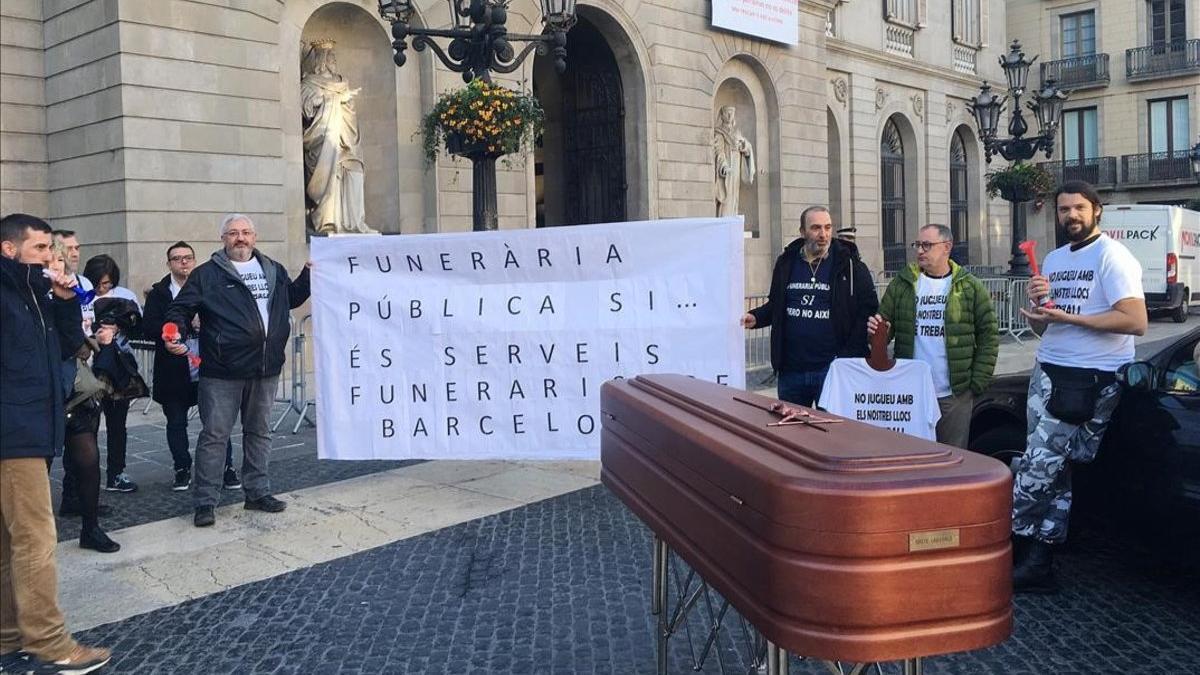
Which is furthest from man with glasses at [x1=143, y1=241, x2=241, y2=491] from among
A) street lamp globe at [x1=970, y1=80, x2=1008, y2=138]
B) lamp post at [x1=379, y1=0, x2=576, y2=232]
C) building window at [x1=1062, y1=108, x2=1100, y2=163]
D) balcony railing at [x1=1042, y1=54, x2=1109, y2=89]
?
building window at [x1=1062, y1=108, x2=1100, y2=163]

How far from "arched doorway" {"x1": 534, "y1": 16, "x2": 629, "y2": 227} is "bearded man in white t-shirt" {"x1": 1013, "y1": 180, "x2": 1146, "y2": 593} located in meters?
15.7

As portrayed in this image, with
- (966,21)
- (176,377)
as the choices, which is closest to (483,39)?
(176,377)

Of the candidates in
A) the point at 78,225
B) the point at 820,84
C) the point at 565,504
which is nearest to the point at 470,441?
the point at 565,504

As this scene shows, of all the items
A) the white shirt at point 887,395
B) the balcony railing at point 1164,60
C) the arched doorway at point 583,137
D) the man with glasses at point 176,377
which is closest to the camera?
the white shirt at point 887,395

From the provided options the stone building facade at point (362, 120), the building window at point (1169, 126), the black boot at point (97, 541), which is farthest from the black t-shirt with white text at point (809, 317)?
the building window at point (1169, 126)

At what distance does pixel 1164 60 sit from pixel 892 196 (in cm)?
1944

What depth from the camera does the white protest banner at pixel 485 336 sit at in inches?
265

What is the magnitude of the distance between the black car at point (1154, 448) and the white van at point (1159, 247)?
70.7ft

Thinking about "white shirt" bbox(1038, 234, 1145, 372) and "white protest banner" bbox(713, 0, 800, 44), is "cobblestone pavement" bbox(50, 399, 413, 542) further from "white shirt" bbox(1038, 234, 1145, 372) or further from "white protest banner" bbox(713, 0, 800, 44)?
"white protest banner" bbox(713, 0, 800, 44)

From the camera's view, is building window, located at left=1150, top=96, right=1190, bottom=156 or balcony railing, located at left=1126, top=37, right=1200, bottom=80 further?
building window, located at left=1150, top=96, right=1190, bottom=156

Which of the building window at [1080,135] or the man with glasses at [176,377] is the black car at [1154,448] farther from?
the building window at [1080,135]

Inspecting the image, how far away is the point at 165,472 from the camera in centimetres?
870

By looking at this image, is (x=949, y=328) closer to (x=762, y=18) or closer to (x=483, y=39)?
(x=483, y=39)

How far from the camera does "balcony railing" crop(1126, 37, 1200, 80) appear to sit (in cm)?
→ 4231
